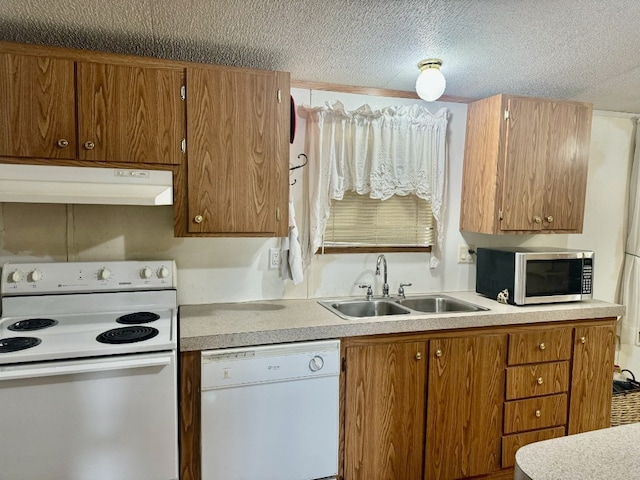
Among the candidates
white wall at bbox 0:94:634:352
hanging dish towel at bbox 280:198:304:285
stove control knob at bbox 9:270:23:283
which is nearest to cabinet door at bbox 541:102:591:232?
white wall at bbox 0:94:634:352

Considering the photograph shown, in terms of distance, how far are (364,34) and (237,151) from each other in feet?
2.55

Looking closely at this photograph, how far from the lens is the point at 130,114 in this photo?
1.87 m

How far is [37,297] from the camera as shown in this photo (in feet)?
6.49

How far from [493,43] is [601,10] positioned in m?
0.41

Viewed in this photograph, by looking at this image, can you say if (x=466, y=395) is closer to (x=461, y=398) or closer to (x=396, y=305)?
(x=461, y=398)

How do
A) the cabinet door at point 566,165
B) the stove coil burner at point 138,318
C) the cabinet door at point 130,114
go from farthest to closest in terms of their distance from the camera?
the cabinet door at point 566,165 < the stove coil burner at point 138,318 < the cabinet door at point 130,114

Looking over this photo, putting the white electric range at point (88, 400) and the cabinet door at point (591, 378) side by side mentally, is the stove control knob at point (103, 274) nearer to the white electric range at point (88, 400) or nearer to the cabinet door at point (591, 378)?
the white electric range at point (88, 400)

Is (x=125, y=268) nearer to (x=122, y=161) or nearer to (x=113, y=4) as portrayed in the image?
(x=122, y=161)

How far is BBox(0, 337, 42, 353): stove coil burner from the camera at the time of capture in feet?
5.05

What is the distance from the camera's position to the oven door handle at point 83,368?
146 centimetres

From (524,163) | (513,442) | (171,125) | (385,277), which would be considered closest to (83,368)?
(171,125)

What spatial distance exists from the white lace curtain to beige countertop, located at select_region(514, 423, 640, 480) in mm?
1705

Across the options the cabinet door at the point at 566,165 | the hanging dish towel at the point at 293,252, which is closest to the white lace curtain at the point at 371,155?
the hanging dish towel at the point at 293,252

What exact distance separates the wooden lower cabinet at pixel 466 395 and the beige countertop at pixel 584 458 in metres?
1.14
